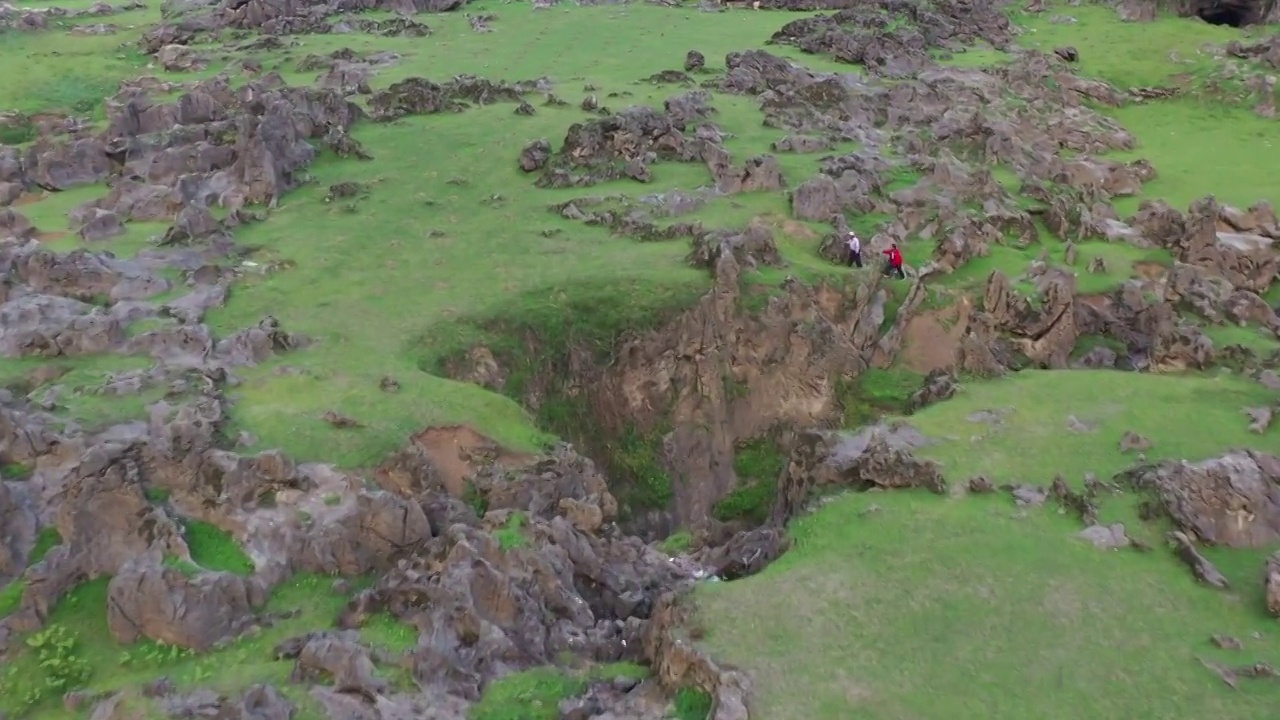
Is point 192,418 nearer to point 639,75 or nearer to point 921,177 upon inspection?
point 921,177

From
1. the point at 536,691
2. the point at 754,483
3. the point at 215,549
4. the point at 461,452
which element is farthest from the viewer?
the point at 754,483

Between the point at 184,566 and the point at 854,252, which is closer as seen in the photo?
the point at 184,566

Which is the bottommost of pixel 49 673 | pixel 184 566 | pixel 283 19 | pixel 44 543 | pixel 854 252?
pixel 49 673

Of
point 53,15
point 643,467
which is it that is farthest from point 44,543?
point 53,15

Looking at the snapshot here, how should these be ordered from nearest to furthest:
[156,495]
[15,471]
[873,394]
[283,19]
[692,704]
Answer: [692,704] → [156,495] → [15,471] → [873,394] → [283,19]

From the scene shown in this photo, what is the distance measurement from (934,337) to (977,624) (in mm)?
14657

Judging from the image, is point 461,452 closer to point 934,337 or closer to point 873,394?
point 873,394

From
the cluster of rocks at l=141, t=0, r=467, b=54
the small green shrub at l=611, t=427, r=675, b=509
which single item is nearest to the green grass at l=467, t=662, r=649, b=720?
the small green shrub at l=611, t=427, r=675, b=509

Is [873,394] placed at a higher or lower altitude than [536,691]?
lower

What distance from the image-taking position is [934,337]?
29828 mm

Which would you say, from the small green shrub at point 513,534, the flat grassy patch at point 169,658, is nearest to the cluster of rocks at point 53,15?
the flat grassy patch at point 169,658

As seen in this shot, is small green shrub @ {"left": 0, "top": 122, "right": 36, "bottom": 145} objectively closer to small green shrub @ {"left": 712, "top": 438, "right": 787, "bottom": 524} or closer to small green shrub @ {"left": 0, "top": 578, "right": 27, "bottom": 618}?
small green shrub @ {"left": 0, "top": 578, "right": 27, "bottom": 618}

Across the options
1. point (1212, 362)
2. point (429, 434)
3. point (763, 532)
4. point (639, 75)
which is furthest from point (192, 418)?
point (639, 75)

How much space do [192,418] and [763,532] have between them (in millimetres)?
11851
